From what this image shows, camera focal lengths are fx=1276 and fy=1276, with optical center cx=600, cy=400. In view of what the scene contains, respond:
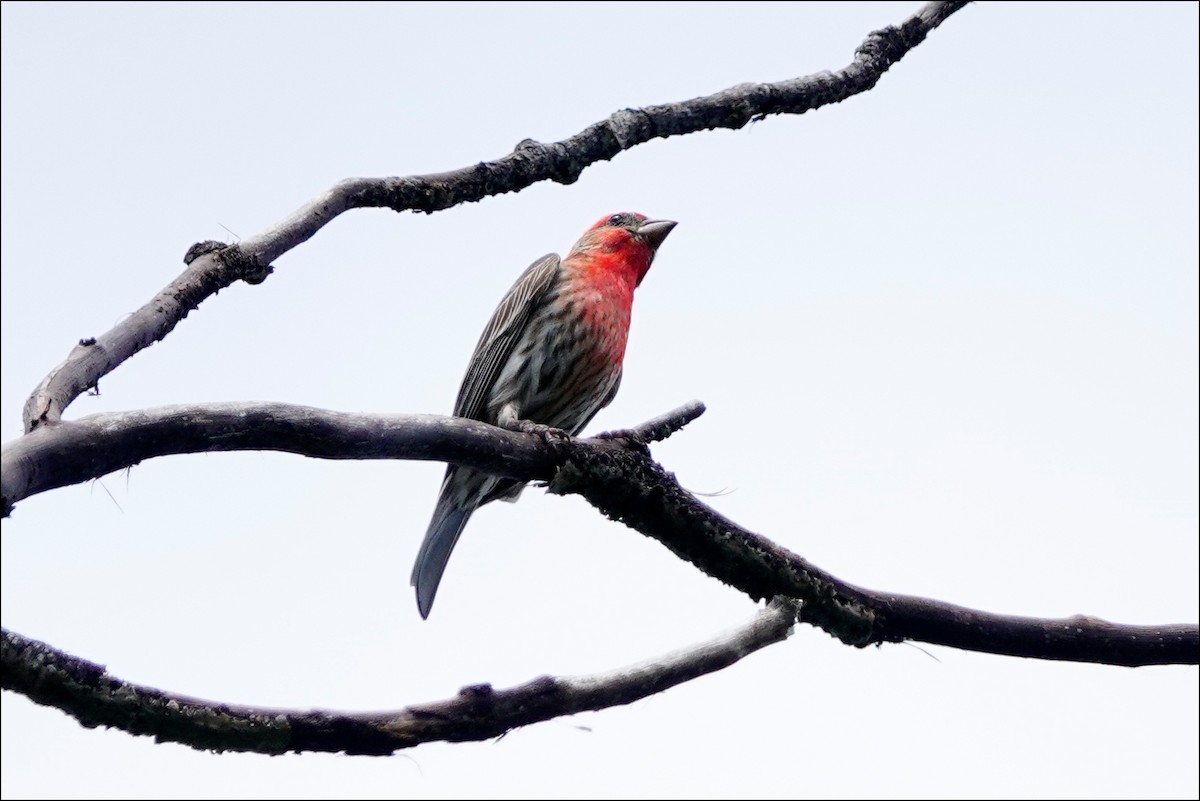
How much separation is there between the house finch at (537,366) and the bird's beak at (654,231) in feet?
1.39

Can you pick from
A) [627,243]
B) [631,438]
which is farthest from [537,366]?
[631,438]

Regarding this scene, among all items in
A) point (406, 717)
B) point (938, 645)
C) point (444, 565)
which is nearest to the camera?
point (406, 717)

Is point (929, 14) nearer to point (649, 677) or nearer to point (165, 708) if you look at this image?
point (649, 677)

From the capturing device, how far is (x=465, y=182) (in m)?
3.51

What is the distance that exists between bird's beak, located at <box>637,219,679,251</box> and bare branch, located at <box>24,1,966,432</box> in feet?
8.47

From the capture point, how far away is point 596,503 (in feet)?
11.9

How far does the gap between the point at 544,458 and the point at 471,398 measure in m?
2.42

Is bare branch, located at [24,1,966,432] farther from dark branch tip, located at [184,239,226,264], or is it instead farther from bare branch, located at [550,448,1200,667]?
bare branch, located at [550,448,1200,667]

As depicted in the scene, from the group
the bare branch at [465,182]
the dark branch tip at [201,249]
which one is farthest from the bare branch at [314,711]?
the dark branch tip at [201,249]

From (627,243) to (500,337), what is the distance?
3.44 feet

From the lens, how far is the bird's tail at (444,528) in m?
5.63

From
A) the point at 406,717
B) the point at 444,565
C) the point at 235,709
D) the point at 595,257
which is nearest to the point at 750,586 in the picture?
the point at 406,717

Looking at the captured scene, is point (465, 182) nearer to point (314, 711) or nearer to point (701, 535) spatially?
point (701, 535)

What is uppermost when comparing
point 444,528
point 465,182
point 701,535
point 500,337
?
point 500,337
